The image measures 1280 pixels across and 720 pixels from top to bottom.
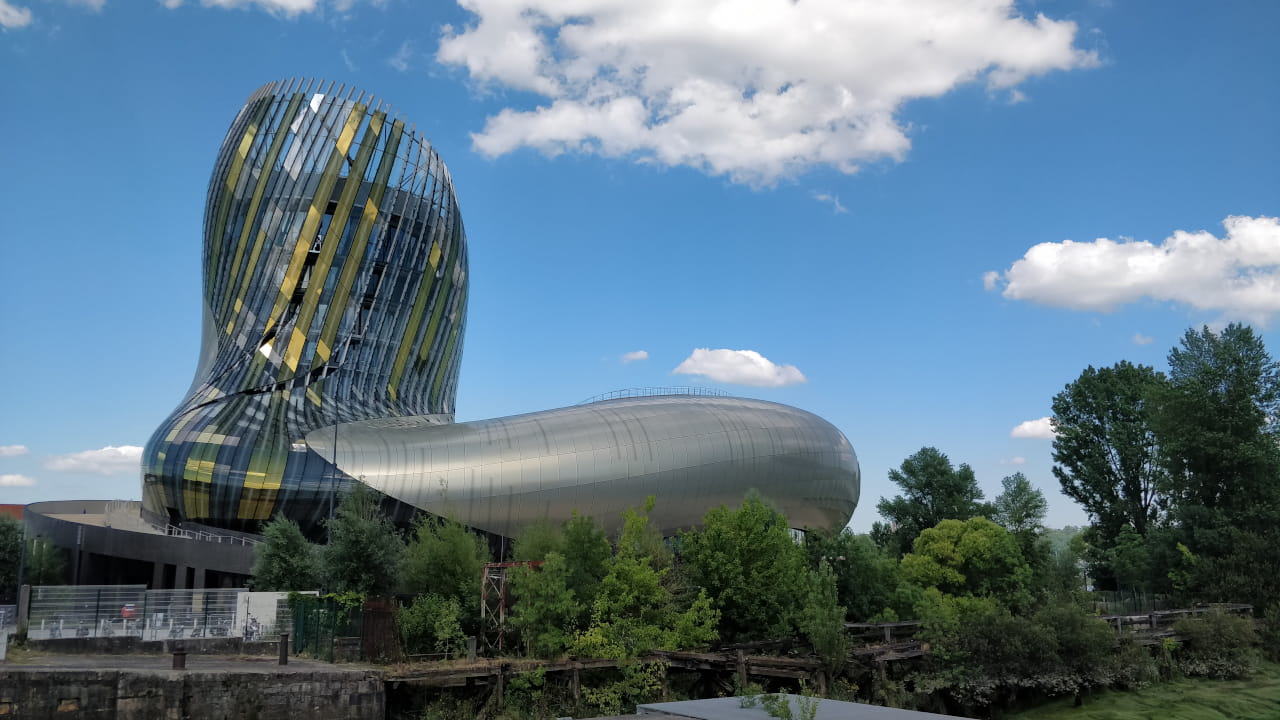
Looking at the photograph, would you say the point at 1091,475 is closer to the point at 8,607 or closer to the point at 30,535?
the point at 8,607

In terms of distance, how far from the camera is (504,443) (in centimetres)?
4672

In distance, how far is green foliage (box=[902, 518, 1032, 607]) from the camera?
52.0 metres

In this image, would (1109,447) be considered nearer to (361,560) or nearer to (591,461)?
(591,461)

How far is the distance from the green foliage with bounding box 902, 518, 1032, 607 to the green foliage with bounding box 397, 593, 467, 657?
98.3 ft

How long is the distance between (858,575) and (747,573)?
10167 millimetres

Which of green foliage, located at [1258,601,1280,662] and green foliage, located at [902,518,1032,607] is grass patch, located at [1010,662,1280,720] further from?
green foliage, located at [902,518,1032,607]

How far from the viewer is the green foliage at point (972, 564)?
171 ft

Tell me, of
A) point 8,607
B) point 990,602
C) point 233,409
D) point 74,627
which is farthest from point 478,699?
point 233,409

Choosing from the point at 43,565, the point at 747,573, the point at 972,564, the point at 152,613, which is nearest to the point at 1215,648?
the point at 747,573

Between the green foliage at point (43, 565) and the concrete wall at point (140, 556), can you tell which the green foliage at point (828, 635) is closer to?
the concrete wall at point (140, 556)

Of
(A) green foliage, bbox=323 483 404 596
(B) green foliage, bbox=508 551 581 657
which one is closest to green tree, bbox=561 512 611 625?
(B) green foliage, bbox=508 551 581 657

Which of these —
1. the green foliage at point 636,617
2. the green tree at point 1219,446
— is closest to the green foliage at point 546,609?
the green foliage at point 636,617

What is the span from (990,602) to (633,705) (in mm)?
22743

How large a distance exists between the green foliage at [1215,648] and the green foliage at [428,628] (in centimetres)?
2526
